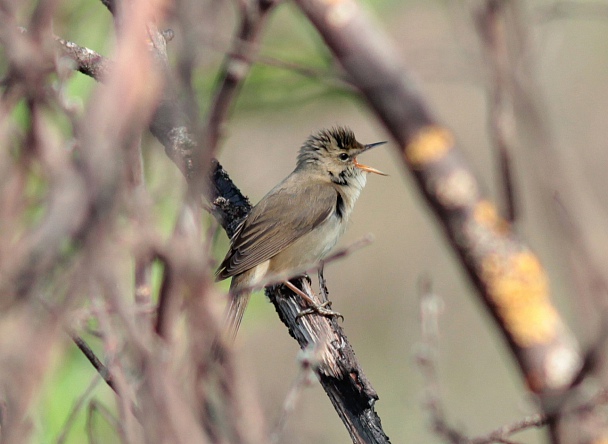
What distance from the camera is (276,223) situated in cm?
424

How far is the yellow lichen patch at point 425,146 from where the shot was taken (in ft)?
4.55

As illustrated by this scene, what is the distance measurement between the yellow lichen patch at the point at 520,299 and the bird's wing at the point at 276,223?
101 inches

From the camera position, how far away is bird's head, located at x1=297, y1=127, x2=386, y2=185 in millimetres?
4695

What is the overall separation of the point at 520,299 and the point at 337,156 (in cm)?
333

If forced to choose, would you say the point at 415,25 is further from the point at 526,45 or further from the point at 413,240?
the point at 526,45

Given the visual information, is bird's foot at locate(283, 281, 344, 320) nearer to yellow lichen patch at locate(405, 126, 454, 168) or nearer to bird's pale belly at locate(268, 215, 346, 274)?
bird's pale belly at locate(268, 215, 346, 274)

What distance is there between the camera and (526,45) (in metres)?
1.38

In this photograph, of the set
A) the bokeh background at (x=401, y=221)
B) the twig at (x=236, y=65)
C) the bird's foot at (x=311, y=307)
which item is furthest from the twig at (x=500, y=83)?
the bokeh background at (x=401, y=221)

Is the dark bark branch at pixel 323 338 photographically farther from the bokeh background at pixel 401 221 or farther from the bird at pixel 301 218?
the bokeh background at pixel 401 221

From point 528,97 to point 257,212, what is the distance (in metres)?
2.98

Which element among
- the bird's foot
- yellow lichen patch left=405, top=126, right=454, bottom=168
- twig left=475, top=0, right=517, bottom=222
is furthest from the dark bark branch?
twig left=475, top=0, right=517, bottom=222

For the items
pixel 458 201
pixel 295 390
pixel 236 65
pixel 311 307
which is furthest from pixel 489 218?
pixel 311 307

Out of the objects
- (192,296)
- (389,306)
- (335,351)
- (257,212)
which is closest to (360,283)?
(389,306)

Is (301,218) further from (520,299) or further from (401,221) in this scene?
(401,221)
